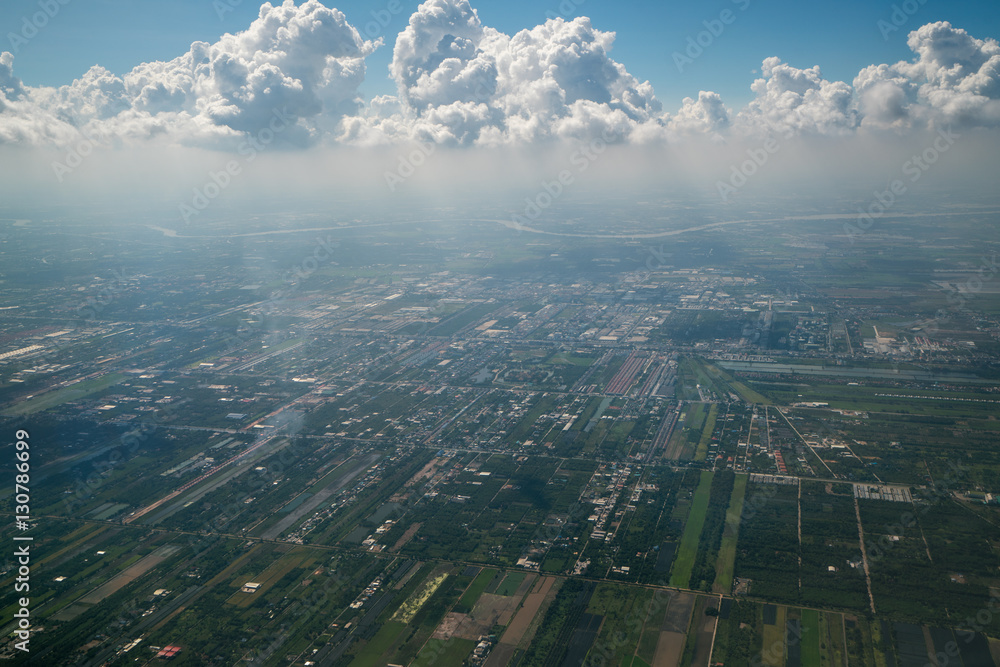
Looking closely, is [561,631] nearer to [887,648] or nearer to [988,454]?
[887,648]

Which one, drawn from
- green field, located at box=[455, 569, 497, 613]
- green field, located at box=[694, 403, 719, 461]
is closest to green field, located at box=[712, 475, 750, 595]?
green field, located at box=[694, 403, 719, 461]

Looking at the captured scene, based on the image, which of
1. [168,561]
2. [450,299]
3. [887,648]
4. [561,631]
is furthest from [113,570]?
[450,299]

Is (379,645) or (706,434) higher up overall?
(706,434)

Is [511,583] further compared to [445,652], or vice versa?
[511,583]

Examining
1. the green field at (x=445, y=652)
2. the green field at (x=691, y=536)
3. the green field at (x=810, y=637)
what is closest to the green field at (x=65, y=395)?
the green field at (x=445, y=652)

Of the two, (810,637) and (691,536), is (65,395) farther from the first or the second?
(810,637)

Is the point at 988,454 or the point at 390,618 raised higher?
the point at 988,454

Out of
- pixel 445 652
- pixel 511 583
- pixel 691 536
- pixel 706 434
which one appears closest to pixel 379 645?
pixel 445 652
